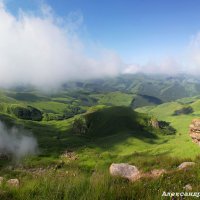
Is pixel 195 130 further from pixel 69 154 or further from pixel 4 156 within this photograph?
pixel 4 156

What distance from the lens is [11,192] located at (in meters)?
9.55

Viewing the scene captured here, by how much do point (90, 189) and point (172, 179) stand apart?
4511 mm

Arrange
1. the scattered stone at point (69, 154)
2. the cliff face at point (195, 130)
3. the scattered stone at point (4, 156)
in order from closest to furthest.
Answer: the cliff face at point (195, 130) → the scattered stone at point (4, 156) → the scattered stone at point (69, 154)

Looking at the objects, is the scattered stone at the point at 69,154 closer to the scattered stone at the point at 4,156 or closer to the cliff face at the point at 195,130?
the scattered stone at the point at 4,156

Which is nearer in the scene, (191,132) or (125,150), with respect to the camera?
(191,132)

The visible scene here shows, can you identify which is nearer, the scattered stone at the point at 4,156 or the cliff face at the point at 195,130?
the cliff face at the point at 195,130

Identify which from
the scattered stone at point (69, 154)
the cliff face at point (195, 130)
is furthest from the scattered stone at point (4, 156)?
the cliff face at point (195, 130)

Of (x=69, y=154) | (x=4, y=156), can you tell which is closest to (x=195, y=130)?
(x=69, y=154)

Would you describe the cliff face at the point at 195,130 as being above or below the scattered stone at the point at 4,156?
above

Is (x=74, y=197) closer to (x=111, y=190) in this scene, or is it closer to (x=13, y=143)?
(x=111, y=190)

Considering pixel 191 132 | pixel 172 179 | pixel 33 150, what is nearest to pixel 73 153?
pixel 33 150

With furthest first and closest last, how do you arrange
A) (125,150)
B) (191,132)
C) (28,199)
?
(125,150) → (191,132) → (28,199)

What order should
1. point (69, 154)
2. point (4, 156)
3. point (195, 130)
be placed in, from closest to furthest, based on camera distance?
point (195, 130)
point (4, 156)
point (69, 154)

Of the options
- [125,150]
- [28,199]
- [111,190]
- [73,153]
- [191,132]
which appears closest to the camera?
[28,199]
